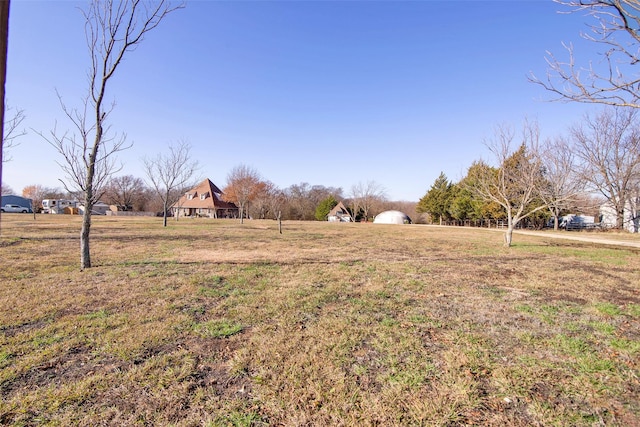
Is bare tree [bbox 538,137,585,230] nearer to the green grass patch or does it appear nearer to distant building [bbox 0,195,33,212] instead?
the green grass patch

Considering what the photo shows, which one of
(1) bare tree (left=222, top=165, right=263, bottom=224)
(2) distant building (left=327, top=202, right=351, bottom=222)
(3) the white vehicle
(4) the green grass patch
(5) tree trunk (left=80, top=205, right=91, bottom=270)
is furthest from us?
(2) distant building (left=327, top=202, right=351, bottom=222)

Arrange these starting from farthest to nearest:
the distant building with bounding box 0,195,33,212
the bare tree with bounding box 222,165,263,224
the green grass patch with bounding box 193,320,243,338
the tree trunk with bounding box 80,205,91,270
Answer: the distant building with bounding box 0,195,33,212, the bare tree with bounding box 222,165,263,224, the tree trunk with bounding box 80,205,91,270, the green grass patch with bounding box 193,320,243,338

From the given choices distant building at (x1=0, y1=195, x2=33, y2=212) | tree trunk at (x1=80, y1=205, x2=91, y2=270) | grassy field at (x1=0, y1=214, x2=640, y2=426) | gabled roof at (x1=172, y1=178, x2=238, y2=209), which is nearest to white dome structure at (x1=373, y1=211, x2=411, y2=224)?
gabled roof at (x1=172, y1=178, x2=238, y2=209)

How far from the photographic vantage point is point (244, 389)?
3.17m

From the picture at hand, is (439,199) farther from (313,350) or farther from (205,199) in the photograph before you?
(313,350)

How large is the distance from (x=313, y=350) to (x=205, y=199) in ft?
170

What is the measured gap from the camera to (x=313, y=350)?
3846 mm

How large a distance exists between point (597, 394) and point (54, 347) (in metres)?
6.16

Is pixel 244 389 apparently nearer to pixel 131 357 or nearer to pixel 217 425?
pixel 217 425

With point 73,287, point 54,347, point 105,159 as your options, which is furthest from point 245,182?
point 54,347

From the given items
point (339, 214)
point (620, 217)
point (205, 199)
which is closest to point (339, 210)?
point (339, 214)

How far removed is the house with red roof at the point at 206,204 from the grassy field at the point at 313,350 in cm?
4434

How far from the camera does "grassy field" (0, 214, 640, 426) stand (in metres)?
2.91

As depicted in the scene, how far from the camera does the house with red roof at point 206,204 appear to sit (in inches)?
1991
